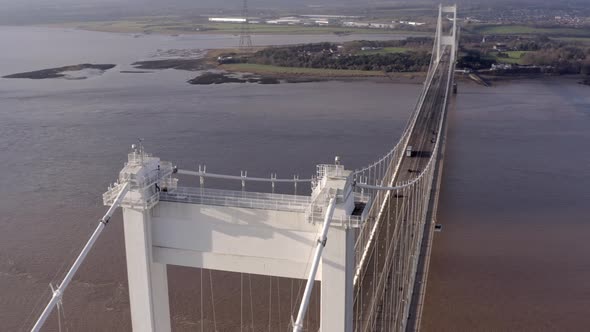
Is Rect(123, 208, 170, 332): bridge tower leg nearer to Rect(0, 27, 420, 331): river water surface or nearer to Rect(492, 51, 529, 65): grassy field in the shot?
Rect(0, 27, 420, 331): river water surface

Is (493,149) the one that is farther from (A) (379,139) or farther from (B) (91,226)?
(B) (91,226)

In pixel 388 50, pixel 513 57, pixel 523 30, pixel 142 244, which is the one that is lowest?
pixel 142 244

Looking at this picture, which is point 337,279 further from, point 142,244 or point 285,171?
point 285,171

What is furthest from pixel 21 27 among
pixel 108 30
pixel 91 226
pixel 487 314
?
pixel 487 314

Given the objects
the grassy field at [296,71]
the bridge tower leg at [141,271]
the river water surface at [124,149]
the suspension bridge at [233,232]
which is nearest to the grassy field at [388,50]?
the grassy field at [296,71]

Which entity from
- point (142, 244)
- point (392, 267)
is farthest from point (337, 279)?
point (392, 267)

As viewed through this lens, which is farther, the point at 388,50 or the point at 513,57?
the point at 388,50
